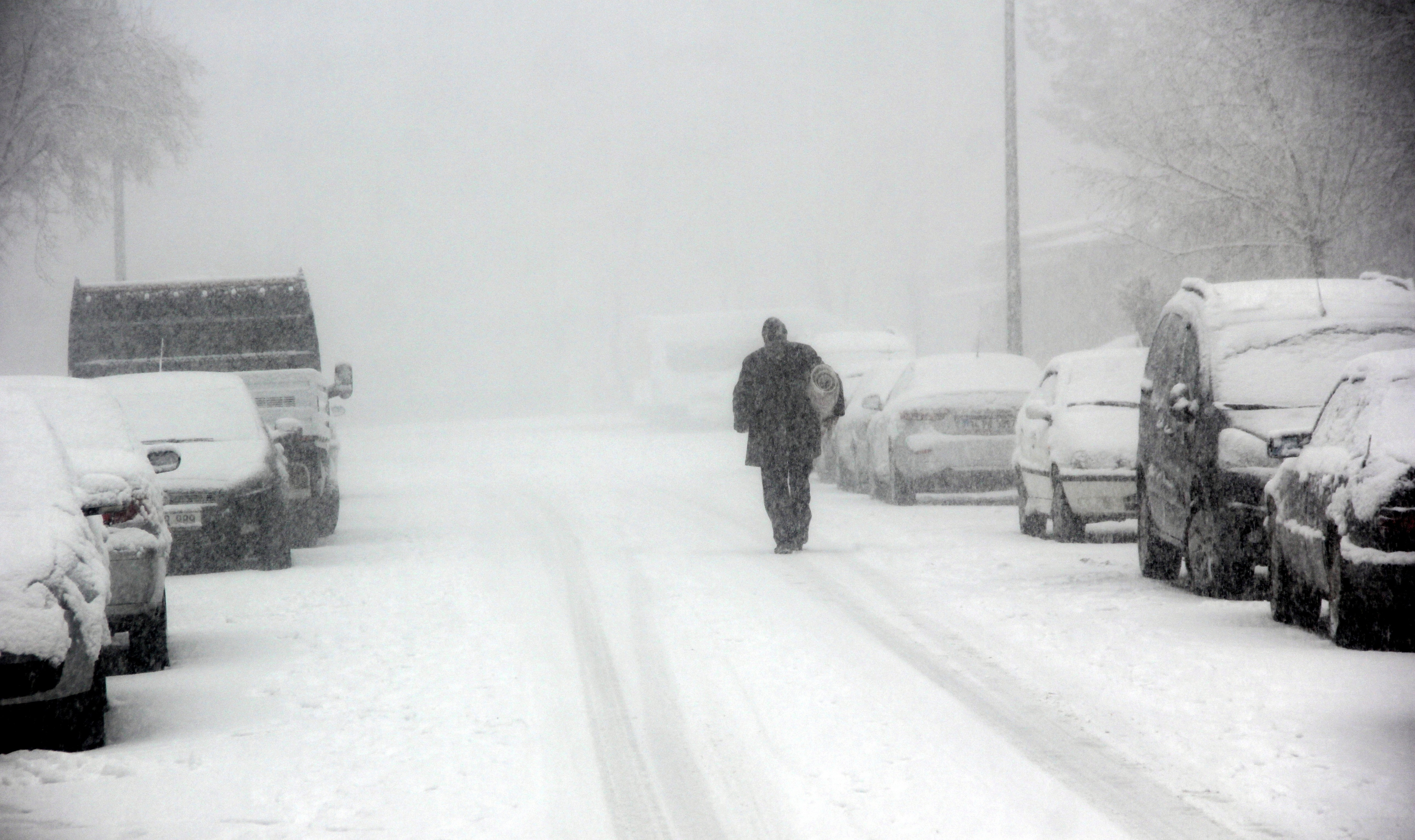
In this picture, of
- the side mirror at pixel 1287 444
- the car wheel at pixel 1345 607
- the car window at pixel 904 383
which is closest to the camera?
the car wheel at pixel 1345 607

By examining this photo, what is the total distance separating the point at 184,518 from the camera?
1384 centimetres

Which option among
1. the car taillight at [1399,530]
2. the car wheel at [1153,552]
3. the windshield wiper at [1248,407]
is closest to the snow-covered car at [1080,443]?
the car wheel at [1153,552]

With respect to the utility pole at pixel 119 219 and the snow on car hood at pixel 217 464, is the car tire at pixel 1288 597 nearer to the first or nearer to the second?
the snow on car hood at pixel 217 464

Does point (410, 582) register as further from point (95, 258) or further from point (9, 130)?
point (95, 258)

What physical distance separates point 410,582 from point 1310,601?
6376mm

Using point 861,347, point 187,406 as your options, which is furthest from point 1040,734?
point 861,347

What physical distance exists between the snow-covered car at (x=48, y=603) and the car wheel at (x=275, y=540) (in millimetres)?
6358

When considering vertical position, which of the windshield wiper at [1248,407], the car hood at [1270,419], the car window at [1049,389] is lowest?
the car hood at [1270,419]

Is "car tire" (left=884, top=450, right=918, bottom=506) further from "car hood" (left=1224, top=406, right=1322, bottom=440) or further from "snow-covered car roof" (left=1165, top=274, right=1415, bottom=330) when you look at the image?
"car hood" (left=1224, top=406, right=1322, bottom=440)

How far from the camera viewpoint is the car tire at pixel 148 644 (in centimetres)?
921

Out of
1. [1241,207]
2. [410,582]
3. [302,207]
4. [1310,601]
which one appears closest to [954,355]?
[1241,207]

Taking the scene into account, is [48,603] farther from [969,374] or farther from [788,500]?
[969,374]

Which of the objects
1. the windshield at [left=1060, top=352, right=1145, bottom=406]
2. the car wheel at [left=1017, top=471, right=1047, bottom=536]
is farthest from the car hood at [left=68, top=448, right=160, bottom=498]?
the car wheel at [left=1017, top=471, right=1047, bottom=536]

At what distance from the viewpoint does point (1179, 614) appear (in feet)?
34.1
